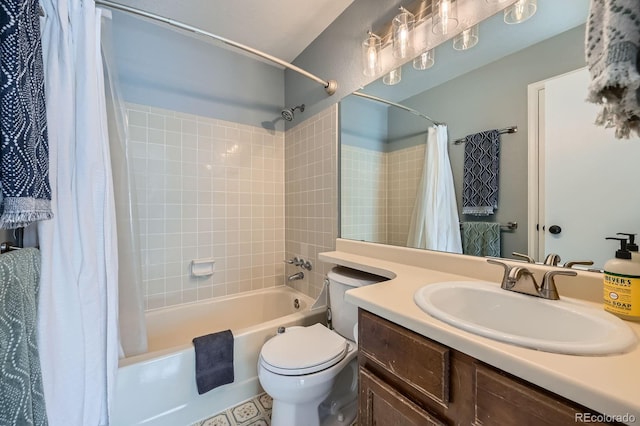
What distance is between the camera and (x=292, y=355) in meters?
1.13

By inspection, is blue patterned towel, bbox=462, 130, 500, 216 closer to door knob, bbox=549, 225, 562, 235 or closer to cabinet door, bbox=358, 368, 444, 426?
door knob, bbox=549, 225, 562, 235

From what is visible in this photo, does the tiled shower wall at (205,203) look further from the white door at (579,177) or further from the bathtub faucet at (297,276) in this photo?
the white door at (579,177)

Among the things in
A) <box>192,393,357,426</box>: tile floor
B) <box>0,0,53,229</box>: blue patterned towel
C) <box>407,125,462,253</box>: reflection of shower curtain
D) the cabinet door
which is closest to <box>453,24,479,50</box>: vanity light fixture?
<box>407,125,462,253</box>: reflection of shower curtain

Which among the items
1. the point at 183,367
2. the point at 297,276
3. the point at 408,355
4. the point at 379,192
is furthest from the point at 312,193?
the point at 408,355

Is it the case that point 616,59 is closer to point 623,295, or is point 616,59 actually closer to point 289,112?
point 623,295

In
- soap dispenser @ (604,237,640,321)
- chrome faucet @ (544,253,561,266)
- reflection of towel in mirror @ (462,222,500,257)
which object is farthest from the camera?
reflection of towel in mirror @ (462,222,500,257)

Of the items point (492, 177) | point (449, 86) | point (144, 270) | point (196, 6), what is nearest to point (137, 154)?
point (144, 270)

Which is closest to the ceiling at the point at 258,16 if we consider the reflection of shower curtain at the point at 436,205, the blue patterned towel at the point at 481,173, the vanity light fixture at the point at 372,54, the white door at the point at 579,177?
the vanity light fixture at the point at 372,54

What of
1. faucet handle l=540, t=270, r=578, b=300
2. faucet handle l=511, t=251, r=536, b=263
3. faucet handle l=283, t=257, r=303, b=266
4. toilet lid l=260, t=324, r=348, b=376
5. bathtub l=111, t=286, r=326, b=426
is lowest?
bathtub l=111, t=286, r=326, b=426

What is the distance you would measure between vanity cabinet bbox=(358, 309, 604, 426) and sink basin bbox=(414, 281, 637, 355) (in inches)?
3.1

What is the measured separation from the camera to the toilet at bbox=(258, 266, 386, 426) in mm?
1061

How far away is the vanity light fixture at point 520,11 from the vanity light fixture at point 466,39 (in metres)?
0.11

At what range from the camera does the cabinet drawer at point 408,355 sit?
0.59 m

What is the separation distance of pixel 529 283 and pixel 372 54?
139 centimetres
